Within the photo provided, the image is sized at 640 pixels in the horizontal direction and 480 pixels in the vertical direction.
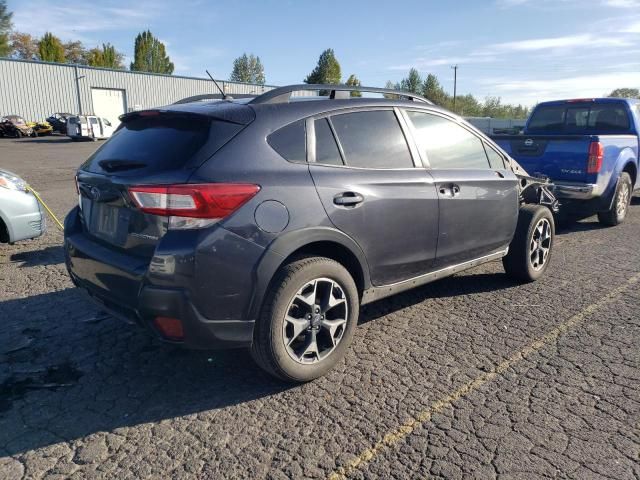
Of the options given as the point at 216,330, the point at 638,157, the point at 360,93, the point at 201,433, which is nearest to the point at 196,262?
the point at 216,330

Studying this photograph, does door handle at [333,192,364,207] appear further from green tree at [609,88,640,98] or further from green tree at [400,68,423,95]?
green tree at [400,68,423,95]

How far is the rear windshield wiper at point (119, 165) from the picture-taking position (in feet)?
9.65

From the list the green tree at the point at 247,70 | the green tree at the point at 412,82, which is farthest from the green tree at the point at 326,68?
the green tree at the point at 247,70

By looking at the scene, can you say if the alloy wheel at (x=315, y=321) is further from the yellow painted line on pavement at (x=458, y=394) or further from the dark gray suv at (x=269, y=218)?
the yellow painted line on pavement at (x=458, y=394)

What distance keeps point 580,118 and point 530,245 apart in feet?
16.8

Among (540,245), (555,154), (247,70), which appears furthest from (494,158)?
(247,70)

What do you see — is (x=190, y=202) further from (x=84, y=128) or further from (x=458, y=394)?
(x=84, y=128)

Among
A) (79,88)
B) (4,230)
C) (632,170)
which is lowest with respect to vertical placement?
(4,230)

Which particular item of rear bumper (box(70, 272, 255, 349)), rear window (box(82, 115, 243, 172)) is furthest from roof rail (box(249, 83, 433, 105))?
rear bumper (box(70, 272, 255, 349))

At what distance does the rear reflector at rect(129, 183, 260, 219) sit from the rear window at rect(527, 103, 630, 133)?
26.1 ft

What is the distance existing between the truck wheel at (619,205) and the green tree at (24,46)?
86.7 m

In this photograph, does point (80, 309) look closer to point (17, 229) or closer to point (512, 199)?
point (17, 229)

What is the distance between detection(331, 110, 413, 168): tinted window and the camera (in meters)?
3.37

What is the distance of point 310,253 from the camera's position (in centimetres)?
314
